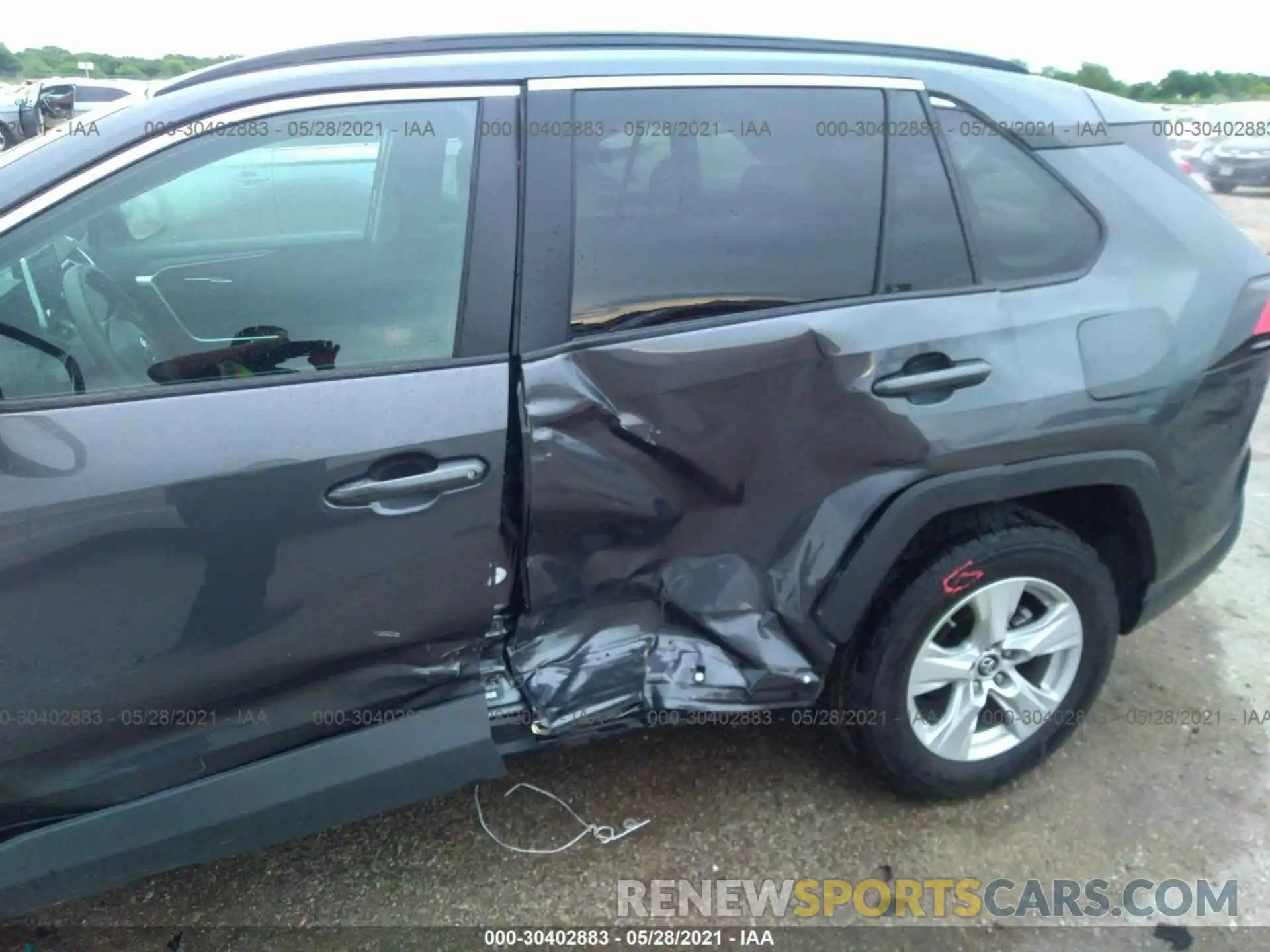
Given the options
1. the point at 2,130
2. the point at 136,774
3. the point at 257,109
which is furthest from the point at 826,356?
the point at 2,130

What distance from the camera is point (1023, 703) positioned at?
2.57 metres

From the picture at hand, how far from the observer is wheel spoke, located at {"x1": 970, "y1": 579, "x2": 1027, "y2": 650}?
2408mm

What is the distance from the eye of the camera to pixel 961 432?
220 centimetres

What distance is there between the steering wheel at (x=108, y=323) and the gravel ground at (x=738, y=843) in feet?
4.40

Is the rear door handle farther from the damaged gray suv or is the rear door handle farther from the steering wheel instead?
the steering wheel

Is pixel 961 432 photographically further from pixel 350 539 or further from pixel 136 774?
pixel 136 774

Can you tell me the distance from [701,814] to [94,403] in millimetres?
1779

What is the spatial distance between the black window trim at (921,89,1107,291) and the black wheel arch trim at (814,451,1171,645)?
17.2 inches

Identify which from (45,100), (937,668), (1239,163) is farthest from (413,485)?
(45,100)

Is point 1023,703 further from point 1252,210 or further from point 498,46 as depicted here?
point 1252,210

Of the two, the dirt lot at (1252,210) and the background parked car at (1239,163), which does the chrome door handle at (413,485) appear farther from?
the background parked car at (1239,163)

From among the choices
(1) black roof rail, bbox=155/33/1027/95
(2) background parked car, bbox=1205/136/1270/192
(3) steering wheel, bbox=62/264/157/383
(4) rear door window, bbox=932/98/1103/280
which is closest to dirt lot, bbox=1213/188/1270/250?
(2) background parked car, bbox=1205/136/1270/192

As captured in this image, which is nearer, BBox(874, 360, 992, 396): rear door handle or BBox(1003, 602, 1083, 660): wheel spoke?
BBox(874, 360, 992, 396): rear door handle

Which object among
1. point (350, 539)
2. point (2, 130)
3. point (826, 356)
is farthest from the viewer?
point (2, 130)
